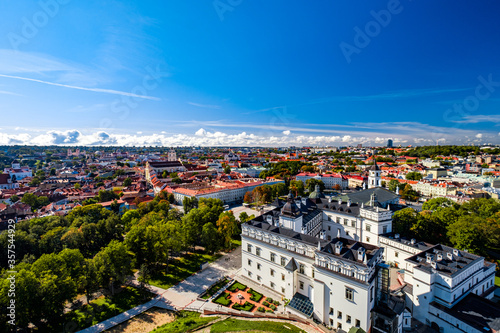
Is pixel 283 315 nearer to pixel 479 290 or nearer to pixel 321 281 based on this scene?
pixel 321 281

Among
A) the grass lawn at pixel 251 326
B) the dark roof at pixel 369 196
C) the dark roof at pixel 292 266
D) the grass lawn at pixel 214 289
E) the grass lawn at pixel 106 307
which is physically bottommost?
the grass lawn at pixel 106 307

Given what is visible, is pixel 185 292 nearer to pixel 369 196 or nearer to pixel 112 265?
pixel 112 265

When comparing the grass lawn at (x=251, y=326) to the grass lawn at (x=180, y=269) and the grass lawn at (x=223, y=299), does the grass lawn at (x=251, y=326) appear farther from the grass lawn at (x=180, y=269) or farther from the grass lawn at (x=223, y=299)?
the grass lawn at (x=180, y=269)

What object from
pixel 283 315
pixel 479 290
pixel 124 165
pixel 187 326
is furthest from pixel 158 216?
pixel 124 165

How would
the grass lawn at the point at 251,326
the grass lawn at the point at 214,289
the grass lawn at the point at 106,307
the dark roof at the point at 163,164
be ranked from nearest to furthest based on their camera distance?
the grass lawn at the point at 251,326 < the grass lawn at the point at 106,307 < the grass lawn at the point at 214,289 < the dark roof at the point at 163,164

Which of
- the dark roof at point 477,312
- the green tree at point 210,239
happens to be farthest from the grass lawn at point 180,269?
the dark roof at point 477,312

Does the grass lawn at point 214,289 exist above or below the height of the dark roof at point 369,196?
below

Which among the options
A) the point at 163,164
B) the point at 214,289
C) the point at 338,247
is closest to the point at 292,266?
the point at 338,247
